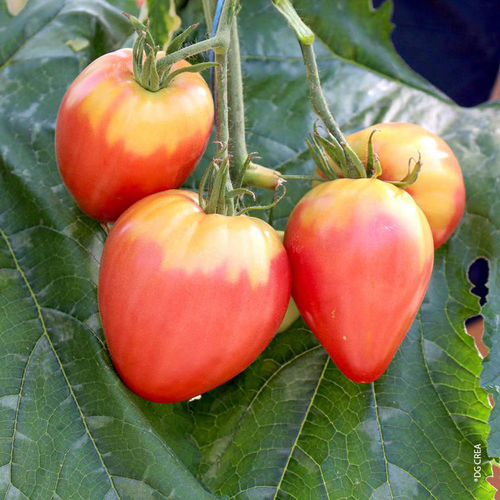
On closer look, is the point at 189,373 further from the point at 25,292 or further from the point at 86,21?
the point at 86,21

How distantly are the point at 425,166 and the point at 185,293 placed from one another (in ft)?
0.89

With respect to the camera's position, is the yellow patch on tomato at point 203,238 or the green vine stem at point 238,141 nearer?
the yellow patch on tomato at point 203,238

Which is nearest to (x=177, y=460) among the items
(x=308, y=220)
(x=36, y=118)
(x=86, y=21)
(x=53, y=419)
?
(x=53, y=419)

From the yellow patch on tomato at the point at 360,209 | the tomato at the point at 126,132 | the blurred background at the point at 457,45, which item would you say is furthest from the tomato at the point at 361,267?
the blurred background at the point at 457,45

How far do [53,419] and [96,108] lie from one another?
27 cm

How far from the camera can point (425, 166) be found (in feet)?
2.08

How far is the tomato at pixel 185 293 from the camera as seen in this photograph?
1.66ft

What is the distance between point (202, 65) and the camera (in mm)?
543

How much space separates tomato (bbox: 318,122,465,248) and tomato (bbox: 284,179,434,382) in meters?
0.08

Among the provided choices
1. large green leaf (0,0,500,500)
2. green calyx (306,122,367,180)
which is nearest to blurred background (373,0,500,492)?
large green leaf (0,0,500,500)

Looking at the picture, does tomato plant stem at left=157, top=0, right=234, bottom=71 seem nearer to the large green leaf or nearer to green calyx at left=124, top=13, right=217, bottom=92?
green calyx at left=124, top=13, right=217, bottom=92

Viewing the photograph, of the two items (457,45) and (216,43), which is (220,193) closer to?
(216,43)

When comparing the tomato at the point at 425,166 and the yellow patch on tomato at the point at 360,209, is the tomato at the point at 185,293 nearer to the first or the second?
the yellow patch on tomato at the point at 360,209

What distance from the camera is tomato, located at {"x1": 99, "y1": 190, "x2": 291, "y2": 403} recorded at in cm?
51
